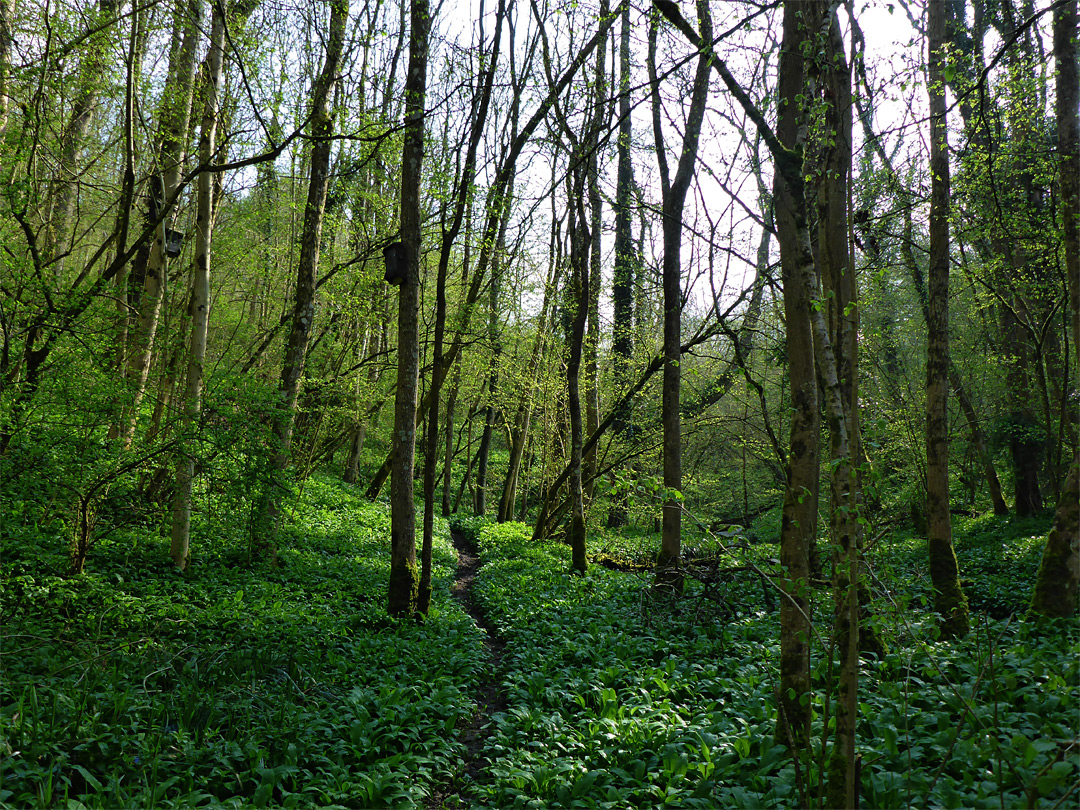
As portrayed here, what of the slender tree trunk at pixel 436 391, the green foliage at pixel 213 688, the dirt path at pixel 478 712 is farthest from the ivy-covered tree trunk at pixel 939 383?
the slender tree trunk at pixel 436 391

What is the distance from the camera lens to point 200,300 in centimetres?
796

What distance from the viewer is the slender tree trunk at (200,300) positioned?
7.44 meters

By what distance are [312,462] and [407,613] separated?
8.24 meters

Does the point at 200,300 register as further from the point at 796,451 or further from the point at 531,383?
the point at 531,383

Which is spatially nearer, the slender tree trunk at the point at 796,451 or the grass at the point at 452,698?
the grass at the point at 452,698

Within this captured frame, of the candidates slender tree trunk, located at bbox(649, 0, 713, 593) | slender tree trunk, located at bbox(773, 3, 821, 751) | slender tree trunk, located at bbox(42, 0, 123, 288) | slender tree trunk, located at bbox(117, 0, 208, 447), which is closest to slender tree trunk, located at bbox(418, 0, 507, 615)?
slender tree trunk, located at bbox(649, 0, 713, 593)

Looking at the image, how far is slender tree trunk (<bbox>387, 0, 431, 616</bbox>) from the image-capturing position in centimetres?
772

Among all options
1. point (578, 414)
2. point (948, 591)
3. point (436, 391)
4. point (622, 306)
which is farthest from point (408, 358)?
point (622, 306)

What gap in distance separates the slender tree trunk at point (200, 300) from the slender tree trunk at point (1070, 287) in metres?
9.69

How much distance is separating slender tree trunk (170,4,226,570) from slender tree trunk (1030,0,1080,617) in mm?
9691

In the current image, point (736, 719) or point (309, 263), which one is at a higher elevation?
point (309, 263)

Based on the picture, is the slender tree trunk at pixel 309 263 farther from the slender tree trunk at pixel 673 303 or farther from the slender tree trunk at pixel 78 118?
the slender tree trunk at pixel 673 303

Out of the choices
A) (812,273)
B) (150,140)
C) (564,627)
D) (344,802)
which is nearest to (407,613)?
(564,627)

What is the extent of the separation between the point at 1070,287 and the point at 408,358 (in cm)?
769
